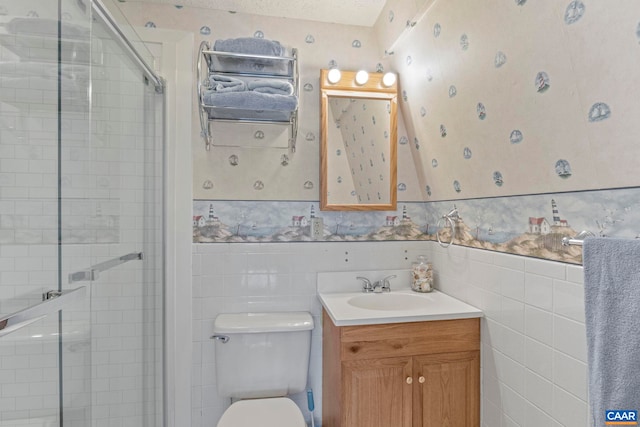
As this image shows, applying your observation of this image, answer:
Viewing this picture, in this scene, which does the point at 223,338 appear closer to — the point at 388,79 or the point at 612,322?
the point at 612,322

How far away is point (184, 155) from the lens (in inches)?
69.4

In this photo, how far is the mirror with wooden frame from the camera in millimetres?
1839

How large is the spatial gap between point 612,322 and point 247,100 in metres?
1.47

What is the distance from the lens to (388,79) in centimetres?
183

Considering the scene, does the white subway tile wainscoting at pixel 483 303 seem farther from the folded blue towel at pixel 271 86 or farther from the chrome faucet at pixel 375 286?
the folded blue towel at pixel 271 86

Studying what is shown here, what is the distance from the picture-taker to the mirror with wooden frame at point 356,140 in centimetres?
184

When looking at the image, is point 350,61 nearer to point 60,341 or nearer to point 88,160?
point 88,160

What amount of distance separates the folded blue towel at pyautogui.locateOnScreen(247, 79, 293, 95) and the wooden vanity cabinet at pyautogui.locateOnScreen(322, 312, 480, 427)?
1074 millimetres

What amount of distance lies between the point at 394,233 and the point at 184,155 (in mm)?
1198

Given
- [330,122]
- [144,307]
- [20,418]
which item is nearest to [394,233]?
[330,122]

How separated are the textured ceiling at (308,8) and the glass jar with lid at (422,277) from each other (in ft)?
4.40

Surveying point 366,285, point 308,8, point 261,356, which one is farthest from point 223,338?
point 308,8

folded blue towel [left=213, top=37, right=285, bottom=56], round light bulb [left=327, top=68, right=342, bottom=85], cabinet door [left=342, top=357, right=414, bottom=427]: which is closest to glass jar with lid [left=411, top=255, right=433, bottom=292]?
cabinet door [left=342, top=357, right=414, bottom=427]
